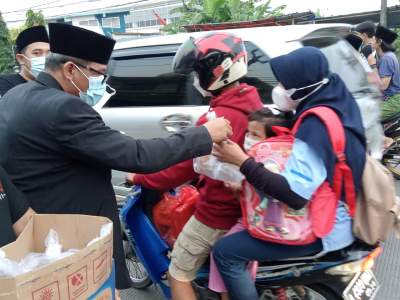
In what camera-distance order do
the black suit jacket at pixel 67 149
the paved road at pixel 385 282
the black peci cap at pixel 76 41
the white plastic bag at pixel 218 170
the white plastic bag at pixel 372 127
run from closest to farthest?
the black suit jacket at pixel 67 149, the black peci cap at pixel 76 41, the white plastic bag at pixel 218 170, the white plastic bag at pixel 372 127, the paved road at pixel 385 282

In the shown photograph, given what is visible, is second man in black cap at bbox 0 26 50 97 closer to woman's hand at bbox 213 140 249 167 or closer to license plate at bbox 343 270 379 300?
woman's hand at bbox 213 140 249 167

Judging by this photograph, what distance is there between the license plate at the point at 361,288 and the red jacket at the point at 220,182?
64 centimetres

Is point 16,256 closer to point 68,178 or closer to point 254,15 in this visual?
point 68,178

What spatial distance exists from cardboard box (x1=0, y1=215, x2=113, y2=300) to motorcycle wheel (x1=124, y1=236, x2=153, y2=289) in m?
1.81

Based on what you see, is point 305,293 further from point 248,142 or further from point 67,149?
point 67,149

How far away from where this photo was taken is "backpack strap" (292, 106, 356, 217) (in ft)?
6.43

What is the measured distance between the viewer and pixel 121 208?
10.5ft

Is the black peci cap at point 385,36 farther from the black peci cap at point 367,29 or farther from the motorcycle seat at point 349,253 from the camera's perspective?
the motorcycle seat at point 349,253

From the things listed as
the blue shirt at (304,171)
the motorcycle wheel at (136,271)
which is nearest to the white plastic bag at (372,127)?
the blue shirt at (304,171)

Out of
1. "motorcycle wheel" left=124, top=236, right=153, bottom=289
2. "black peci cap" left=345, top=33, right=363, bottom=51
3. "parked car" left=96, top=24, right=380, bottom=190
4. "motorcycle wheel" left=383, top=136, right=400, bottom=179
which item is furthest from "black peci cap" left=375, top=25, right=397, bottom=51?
"motorcycle wheel" left=124, top=236, right=153, bottom=289

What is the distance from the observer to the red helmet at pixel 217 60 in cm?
237

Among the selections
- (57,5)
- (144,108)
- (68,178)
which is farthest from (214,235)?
(57,5)

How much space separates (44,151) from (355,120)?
133 centimetres

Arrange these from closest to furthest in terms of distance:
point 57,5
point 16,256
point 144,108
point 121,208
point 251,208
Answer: point 16,256
point 251,208
point 121,208
point 144,108
point 57,5
